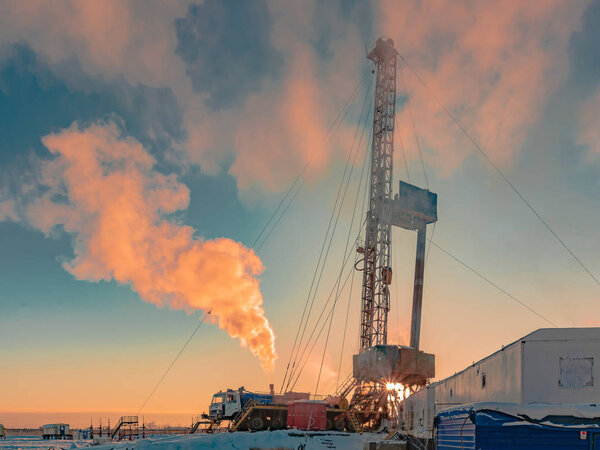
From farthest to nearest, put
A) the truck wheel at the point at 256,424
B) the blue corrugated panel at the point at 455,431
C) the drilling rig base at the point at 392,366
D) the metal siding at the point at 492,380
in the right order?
the drilling rig base at the point at 392,366
the truck wheel at the point at 256,424
the metal siding at the point at 492,380
the blue corrugated panel at the point at 455,431

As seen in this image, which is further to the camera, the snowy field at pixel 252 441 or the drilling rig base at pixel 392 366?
the drilling rig base at pixel 392 366

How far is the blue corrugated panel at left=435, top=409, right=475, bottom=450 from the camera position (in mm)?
16875

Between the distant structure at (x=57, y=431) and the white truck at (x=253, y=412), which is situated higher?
the white truck at (x=253, y=412)

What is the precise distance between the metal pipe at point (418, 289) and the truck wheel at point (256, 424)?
2381 cm

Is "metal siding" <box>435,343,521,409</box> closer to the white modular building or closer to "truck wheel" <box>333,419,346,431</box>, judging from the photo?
the white modular building

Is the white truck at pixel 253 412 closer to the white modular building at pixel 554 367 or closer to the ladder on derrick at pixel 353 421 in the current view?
the ladder on derrick at pixel 353 421

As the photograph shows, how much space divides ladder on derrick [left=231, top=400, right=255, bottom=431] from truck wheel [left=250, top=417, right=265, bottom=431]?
0.67 metres

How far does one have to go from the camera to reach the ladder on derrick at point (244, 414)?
38.9 meters

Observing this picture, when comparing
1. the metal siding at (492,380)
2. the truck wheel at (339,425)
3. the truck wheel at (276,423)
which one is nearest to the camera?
the metal siding at (492,380)

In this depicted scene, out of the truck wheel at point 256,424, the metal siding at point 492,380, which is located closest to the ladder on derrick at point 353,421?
the truck wheel at point 256,424

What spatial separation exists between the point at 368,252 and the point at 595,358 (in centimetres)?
3745

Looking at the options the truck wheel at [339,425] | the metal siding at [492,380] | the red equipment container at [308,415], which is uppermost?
the metal siding at [492,380]

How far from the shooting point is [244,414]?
3925cm

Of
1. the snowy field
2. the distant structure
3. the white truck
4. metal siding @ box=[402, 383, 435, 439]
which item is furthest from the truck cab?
the distant structure
